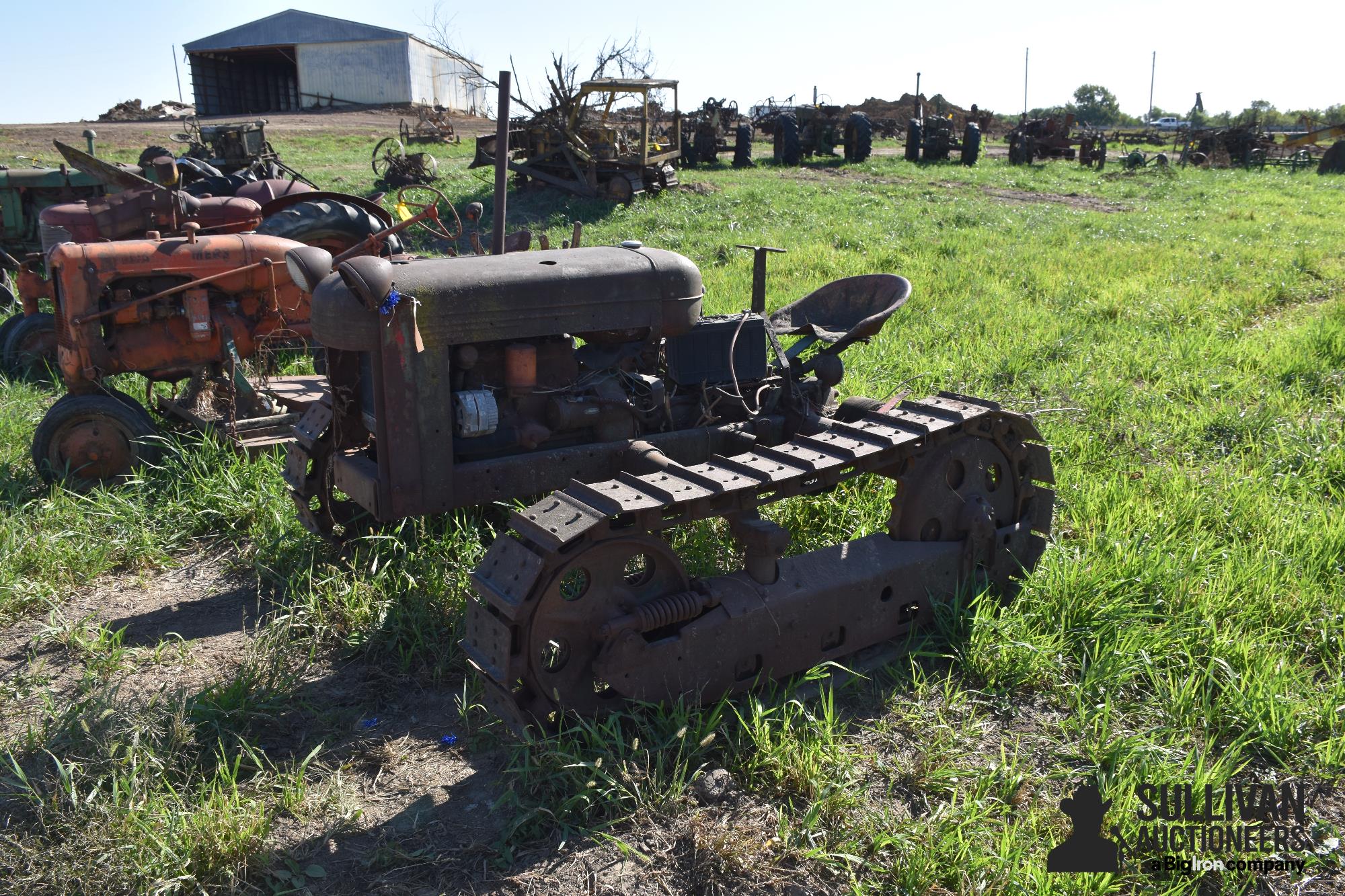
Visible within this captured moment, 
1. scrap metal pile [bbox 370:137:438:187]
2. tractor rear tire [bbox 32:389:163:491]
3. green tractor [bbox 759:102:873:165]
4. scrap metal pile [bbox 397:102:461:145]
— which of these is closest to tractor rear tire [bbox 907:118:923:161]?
green tractor [bbox 759:102:873:165]

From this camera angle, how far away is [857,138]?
25.3 meters

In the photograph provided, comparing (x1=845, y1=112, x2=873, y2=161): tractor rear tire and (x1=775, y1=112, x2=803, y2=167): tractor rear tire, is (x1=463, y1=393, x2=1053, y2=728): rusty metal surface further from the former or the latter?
(x1=845, y1=112, x2=873, y2=161): tractor rear tire

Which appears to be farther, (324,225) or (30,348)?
(324,225)

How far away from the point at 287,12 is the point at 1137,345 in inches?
1471


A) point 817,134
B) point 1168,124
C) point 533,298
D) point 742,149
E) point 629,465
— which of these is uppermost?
point 1168,124

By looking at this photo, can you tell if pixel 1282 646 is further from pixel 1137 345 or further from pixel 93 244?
pixel 93 244

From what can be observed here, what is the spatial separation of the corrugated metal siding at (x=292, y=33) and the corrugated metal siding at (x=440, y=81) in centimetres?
123

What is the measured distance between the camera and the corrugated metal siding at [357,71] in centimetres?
3488

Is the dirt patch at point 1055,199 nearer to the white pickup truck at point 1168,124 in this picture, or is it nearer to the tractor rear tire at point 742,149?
the tractor rear tire at point 742,149

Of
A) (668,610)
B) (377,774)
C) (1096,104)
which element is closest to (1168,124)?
(1096,104)

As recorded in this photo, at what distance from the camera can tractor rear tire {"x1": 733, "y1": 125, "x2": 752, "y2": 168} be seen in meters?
24.2

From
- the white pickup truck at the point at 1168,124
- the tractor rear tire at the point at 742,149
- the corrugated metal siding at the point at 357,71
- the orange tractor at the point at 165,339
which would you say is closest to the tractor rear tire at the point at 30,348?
the orange tractor at the point at 165,339

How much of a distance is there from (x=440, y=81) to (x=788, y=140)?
60.6 ft

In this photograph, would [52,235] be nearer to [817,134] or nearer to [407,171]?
[407,171]
